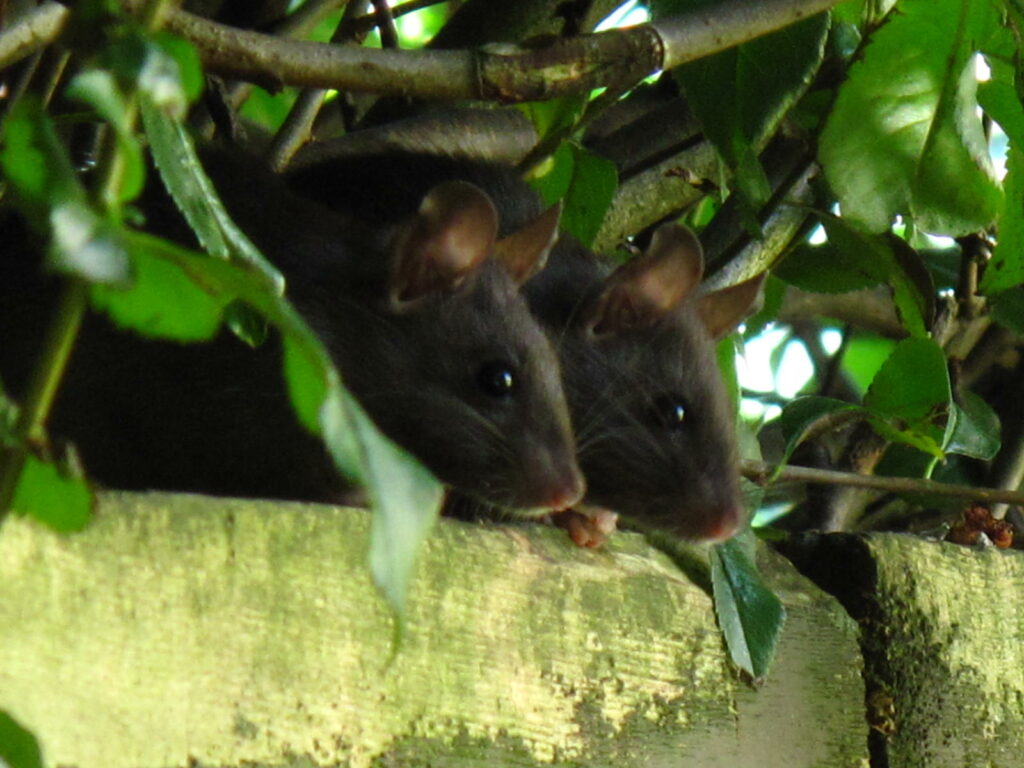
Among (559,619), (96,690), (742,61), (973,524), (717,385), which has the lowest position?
(96,690)

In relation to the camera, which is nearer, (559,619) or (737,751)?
(559,619)

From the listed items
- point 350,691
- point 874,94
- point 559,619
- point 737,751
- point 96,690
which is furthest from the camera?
point 874,94

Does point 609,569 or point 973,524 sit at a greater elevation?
point 973,524

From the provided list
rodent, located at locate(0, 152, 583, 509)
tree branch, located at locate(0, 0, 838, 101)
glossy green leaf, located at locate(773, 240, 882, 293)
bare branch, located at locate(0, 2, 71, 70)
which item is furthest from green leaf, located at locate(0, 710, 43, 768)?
glossy green leaf, located at locate(773, 240, 882, 293)

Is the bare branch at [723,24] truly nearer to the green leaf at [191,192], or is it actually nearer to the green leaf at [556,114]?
the green leaf at [556,114]

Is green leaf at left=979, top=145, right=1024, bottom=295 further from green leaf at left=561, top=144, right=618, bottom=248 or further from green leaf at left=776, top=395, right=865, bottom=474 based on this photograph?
green leaf at left=561, top=144, right=618, bottom=248

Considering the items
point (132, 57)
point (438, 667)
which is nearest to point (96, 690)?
point (438, 667)

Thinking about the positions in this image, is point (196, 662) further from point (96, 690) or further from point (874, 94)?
point (874, 94)

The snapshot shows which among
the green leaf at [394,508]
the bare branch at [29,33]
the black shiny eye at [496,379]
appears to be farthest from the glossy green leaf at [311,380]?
the black shiny eye at [496,379]
